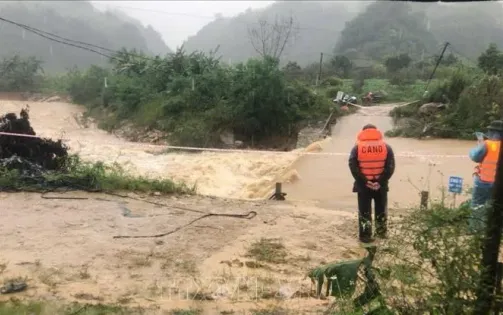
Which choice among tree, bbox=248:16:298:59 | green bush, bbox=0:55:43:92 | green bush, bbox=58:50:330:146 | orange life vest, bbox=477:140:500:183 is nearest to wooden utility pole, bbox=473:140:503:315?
orange life vest, bbox=477:140:500:183

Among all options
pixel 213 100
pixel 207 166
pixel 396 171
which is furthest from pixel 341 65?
pixel 396 171

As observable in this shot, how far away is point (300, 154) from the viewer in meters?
15.0

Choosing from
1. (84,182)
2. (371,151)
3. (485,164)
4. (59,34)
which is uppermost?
(59,34)

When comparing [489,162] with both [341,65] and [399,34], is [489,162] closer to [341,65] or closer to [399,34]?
[341,65]

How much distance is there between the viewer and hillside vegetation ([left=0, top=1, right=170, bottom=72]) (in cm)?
5988

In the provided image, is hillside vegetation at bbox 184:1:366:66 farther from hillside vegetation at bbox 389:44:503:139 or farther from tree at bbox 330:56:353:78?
hillside vegetation at bbox 389:44:503:139

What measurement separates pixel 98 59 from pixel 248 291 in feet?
216

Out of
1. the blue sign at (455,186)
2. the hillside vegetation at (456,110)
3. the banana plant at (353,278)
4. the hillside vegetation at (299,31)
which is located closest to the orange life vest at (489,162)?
the blue sign at (455,186)

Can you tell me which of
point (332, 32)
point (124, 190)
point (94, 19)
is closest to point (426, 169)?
point (124, 190)

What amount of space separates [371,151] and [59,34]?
67.7 metres

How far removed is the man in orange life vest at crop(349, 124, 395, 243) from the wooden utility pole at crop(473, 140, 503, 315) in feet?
12.7

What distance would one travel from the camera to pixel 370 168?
6.73 metres

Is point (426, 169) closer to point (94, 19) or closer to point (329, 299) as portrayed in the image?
point (329, 299)

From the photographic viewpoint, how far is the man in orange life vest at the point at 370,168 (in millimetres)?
6688
